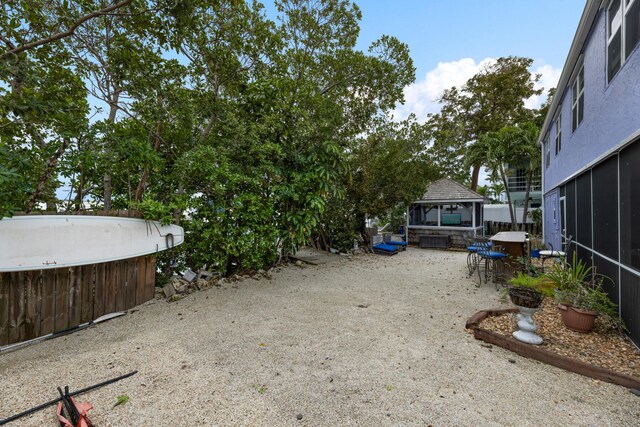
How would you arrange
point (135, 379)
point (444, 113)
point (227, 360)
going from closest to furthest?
point (135, 379), point (227, 360), point (444, 113)

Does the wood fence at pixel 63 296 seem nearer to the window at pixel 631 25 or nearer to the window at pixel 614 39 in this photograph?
the window at pixel 631 25

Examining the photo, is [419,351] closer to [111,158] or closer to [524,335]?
[524,335]

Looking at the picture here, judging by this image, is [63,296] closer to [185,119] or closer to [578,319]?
[185,119]

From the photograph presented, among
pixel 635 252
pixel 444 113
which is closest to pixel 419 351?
pixel 635 252

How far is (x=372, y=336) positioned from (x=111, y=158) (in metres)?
4.58

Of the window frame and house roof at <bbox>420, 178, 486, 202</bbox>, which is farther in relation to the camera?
house roof at <bbox>420, 178, 486, 202</bbox>

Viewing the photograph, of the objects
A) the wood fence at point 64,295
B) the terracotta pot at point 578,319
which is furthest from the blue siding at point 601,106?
the wood fence at point 64,295

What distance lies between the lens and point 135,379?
2.51 meters

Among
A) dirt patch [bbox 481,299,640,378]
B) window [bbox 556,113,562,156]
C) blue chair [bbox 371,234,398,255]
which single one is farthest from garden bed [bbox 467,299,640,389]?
window [bbox 556,113,562,156]

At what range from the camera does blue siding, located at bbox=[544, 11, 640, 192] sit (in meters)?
3.47

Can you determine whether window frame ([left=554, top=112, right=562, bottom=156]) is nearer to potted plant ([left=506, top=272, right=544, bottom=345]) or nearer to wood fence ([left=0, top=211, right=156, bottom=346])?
potted plant ([left=506, top=272, right=544, bottom=345])

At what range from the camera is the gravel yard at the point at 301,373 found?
81.9 inches

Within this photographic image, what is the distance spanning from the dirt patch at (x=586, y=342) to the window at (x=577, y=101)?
4883 millimetres

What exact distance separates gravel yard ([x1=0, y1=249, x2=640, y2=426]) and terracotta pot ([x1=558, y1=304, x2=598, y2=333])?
3.47 feet
